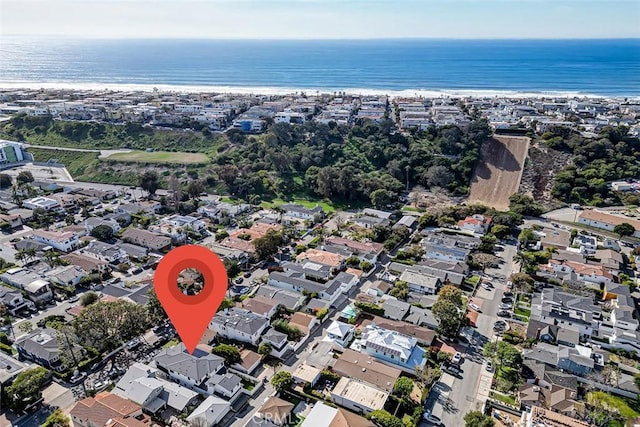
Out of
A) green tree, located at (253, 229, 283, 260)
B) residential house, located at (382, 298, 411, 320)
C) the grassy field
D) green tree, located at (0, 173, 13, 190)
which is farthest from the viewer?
the grassy field

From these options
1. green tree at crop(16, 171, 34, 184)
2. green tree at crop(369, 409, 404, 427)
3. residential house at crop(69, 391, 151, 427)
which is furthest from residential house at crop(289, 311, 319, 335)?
green tree at crop(16, 171, 34, 184)

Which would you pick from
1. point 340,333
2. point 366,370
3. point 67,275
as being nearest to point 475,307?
point 340,333

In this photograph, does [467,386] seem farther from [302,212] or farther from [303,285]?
[302,212]

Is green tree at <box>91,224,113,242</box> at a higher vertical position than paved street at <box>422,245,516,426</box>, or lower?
higher

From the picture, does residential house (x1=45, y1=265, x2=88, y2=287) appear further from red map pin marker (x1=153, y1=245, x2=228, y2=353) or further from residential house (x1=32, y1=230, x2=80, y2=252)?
red map pin marker (x1=153, y1=245, x2=228, y2=353)

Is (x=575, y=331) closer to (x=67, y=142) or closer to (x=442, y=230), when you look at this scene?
(x=442, y=230)

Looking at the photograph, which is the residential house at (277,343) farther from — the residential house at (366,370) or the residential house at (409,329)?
the residential house at (409,329)

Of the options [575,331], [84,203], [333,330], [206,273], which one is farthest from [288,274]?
[84,203]

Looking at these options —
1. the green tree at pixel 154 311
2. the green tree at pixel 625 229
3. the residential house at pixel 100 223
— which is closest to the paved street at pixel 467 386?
the green tree at pixel 154 311
